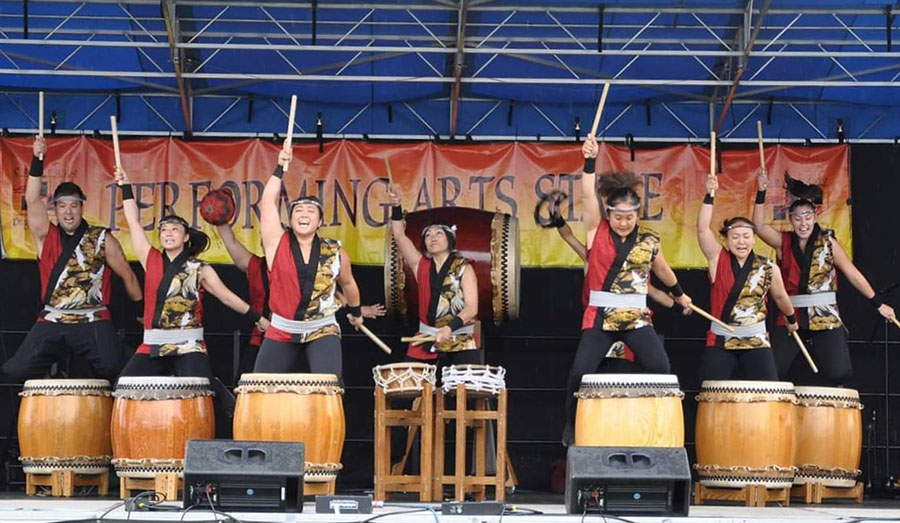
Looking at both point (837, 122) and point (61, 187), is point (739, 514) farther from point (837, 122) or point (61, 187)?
point (61, 187)

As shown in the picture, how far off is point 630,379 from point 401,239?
1946 mm

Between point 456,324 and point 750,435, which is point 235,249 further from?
point 750,435

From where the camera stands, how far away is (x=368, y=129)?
29.5ft

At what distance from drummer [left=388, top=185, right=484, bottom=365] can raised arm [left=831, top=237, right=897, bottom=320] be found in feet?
6.86

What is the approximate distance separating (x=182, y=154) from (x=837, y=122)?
402 cm

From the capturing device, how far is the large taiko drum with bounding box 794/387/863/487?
767cm

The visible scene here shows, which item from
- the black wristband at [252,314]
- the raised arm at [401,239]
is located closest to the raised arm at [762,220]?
the raised arm at [401,239]

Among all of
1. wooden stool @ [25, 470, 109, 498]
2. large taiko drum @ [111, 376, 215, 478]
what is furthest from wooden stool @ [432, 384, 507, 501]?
wooden stool @ [25, 470, 109, 498]

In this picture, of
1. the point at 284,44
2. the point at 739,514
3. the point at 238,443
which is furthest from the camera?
the point at 284,44

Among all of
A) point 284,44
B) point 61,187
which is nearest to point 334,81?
point 284,44

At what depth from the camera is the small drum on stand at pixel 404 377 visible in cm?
707

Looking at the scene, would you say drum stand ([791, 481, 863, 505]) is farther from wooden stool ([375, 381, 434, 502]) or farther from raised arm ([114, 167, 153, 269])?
raised arm ([114, 167, 153, 269])

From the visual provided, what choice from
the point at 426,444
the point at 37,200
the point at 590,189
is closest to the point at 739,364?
the point at 590,189

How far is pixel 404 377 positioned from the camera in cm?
707
